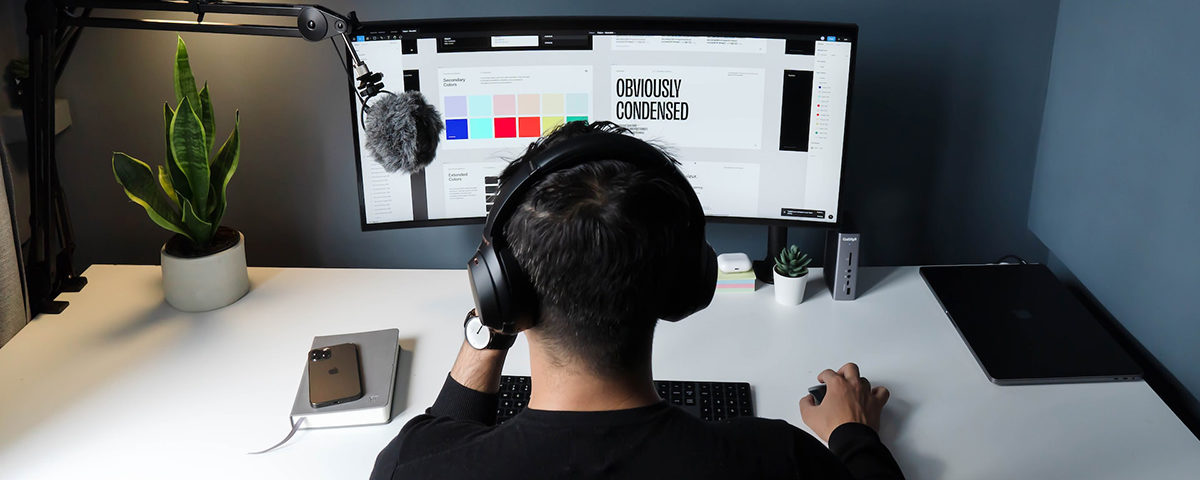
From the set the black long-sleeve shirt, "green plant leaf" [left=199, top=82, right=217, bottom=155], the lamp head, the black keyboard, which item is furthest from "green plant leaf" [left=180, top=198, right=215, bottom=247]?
the black long-sleeve shirt

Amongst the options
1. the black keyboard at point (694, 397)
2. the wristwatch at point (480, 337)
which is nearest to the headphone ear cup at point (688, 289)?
the wristwatch at point (480, 337)

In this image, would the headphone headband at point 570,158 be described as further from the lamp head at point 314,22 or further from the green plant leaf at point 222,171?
the green plant leaf at point 222,171

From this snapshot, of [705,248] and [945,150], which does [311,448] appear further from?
[945,150]

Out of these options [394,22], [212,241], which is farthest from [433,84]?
[212,241]

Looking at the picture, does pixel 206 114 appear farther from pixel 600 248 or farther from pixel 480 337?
pixel 600 248

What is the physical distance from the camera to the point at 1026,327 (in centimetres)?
153

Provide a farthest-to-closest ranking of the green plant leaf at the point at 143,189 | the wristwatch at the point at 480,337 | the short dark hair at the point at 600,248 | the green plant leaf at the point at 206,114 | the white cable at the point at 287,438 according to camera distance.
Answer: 1. the green plant leaf at the point at 206,114
2. the green plant leaf at the point at 143,189
3. the white cable at the point at 287,438
4. the wristwatch at the point at 480,337
5. the short dark hair at the point at 600,248

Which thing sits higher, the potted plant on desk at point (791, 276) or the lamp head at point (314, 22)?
the lamp head at point (314, 22)

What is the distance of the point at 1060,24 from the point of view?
5.62ft

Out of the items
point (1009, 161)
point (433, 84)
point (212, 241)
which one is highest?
point (433, 84)

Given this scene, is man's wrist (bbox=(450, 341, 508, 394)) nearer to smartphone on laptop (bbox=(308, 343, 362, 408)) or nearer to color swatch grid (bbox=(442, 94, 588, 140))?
smartphone on laptop (bbox=(308, 343, 362, 408))

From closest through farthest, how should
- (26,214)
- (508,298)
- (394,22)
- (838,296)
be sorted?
(508,298) < (394,22) < (838,296) < (26,214)

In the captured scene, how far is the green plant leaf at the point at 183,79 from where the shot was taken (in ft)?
5.10

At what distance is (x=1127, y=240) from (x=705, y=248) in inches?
36.3
